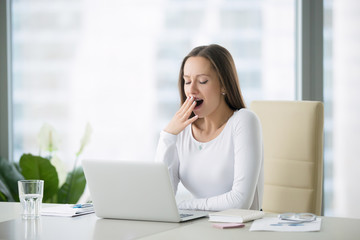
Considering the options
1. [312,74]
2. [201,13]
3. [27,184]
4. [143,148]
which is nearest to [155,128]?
[143,148]

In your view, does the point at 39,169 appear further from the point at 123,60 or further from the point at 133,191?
the point at 133,191

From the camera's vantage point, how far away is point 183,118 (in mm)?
2355

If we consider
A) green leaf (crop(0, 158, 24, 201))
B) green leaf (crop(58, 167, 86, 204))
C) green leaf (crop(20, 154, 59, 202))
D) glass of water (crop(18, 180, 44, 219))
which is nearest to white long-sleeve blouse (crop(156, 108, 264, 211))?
glass of water (crop(18, 180, 44, 219))

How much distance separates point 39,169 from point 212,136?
58.7 inches

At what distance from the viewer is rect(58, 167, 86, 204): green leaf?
3699mm

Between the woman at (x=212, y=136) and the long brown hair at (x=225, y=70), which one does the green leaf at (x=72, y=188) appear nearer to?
the woman at (x=212, y=136)

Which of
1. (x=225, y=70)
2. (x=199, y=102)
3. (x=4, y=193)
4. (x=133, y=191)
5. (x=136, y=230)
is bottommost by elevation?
(x=4, y=193)

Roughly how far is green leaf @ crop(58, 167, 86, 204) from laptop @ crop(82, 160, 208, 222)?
185 centimetres

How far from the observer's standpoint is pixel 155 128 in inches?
152

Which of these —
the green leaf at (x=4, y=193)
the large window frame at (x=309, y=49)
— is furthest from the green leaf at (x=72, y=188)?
the large window frame at (x=309, y=49)

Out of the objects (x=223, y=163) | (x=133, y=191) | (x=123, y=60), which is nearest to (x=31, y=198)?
(x=133, y=191)

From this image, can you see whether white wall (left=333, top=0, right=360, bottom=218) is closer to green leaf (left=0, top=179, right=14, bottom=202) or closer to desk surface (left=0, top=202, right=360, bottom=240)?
desk surface (left=0, top=202, right=360, bottom=240)

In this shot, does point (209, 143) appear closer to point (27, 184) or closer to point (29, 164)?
point (27, 184)

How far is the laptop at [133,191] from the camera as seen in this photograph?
68.9 inches
